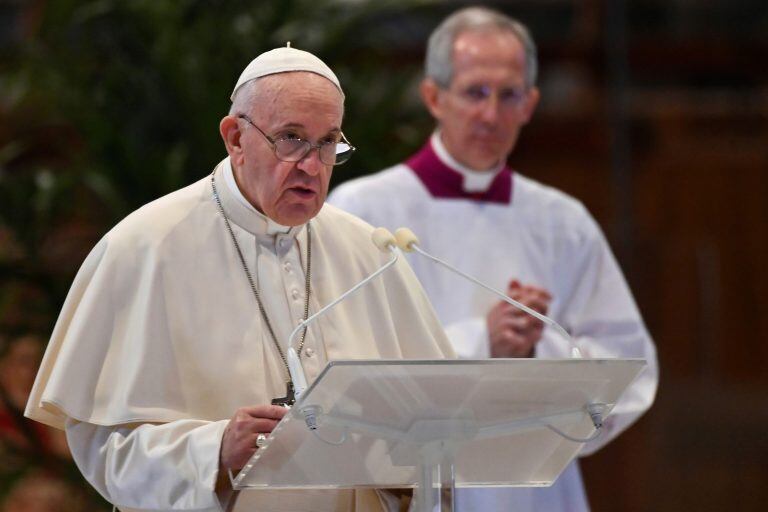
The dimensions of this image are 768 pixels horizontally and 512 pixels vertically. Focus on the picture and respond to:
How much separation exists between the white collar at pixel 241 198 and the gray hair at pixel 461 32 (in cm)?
159

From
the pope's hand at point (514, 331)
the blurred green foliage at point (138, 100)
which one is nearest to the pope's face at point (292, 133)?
the pope's hand at point (514, 331)

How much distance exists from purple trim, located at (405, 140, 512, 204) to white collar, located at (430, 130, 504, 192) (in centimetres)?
1

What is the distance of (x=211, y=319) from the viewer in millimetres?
3453

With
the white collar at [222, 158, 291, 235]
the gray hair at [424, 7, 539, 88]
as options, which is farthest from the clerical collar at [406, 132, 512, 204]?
the white collar at [222, 158, 291, 235]

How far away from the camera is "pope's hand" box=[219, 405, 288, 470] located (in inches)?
119

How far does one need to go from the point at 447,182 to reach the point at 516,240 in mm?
317

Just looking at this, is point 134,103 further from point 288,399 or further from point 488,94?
point 288,399

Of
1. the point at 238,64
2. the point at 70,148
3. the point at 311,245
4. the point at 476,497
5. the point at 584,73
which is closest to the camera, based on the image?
the point at 311,245

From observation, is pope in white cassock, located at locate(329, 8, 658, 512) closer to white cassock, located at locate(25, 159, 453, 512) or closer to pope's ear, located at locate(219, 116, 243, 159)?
white cassock, located at locate(25, 159, 453, 512)

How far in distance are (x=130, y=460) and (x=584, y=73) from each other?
268 inches

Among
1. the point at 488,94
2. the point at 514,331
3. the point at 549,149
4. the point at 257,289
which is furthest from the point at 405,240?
the point at 549,149

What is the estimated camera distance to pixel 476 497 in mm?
4770

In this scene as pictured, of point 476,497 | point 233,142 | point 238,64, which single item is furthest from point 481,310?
point 238,64

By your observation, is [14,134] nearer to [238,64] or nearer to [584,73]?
[238,64]
